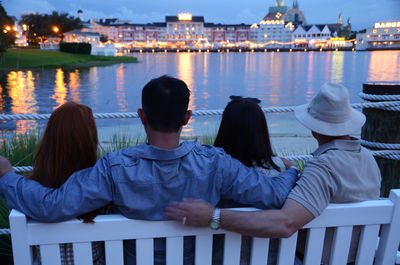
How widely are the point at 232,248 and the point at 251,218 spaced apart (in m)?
0.17

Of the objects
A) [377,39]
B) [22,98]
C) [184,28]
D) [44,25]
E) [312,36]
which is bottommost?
[22,98]

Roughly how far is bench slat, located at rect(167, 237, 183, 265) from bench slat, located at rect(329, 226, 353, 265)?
0.57 meters

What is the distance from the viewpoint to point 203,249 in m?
1.27

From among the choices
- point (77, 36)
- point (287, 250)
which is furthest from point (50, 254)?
point (77, 36)

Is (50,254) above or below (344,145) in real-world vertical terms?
below

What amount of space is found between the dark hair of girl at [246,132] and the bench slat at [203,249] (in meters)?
0.39

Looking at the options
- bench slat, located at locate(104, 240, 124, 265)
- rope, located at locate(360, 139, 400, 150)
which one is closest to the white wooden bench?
bench slat, located at locate(104, 240, 124, 265)

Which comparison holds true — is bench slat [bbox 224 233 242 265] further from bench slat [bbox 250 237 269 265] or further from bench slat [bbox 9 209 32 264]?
bench slat [bbox 9 209 32 264]

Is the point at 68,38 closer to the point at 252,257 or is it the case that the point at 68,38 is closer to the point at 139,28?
the point at 252,257

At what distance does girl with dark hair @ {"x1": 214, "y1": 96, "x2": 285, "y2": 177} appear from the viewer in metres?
1.47

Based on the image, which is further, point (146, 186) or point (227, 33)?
point (227, 33)

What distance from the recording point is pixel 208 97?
727 inches

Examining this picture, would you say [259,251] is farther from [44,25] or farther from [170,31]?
[170,31]

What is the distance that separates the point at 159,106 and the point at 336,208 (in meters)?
0.71
